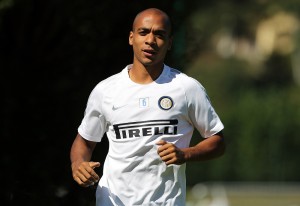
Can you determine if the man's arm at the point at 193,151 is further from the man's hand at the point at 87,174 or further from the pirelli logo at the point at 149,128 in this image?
the man's hand at the point at 87,174

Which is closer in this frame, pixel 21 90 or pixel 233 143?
pixel 21 90

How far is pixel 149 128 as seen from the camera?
6.52 m

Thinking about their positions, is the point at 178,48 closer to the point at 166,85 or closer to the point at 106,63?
the point at 106,63

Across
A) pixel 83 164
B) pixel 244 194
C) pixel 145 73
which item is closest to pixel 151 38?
pixel 145 73

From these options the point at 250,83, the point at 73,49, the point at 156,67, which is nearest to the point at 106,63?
the point at 73,49

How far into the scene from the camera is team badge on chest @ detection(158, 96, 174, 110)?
6551 mm

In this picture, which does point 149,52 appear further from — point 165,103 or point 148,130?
point 148,130

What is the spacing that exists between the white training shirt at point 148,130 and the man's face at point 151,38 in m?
0.15

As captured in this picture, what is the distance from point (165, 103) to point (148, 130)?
0.64 feet

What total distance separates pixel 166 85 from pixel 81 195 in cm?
358

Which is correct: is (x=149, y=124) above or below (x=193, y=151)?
above

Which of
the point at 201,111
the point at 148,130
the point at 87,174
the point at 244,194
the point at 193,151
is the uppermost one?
the point at 201,111

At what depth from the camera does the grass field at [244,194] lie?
28328 millimetres

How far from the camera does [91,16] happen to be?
1005 cm
